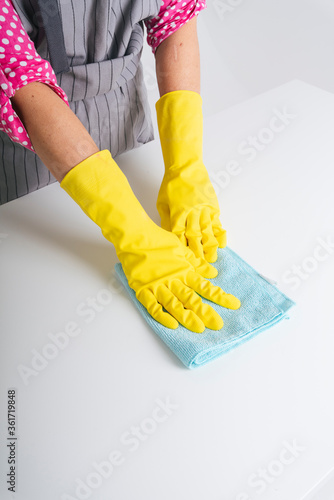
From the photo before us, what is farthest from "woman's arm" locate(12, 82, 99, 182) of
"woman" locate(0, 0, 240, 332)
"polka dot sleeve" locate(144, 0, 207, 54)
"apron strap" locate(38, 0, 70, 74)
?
"polka dot sleeve" locate(144, 0, 207, 54)

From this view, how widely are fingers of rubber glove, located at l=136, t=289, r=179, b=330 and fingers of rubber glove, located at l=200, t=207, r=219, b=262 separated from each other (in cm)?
15

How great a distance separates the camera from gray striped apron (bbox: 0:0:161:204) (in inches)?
38.2

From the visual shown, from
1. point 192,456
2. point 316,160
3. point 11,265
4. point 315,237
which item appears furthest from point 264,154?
point 192,456

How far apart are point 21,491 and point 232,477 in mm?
277

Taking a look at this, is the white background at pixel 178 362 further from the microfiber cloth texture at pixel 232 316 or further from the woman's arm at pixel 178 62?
the woman's arm at pixel 178 62

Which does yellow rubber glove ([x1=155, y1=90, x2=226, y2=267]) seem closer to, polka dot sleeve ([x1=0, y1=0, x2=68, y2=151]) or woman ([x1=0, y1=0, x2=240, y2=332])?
woman ([x1=0, y1=0, x2=240, y2=332])

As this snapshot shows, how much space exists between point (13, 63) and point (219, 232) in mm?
474

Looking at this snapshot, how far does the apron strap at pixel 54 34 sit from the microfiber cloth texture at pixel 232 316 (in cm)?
42

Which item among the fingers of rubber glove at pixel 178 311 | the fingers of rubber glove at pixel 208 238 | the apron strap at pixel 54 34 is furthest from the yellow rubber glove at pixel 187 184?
the apron strap at pixel 54 34

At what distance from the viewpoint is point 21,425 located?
72 centimetres

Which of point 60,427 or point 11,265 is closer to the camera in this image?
point 60,427

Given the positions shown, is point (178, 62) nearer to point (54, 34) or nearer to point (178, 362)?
point (54, 34)

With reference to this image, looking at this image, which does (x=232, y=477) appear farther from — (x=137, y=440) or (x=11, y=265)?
(x=11, y=265)

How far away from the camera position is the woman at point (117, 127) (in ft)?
2.85
